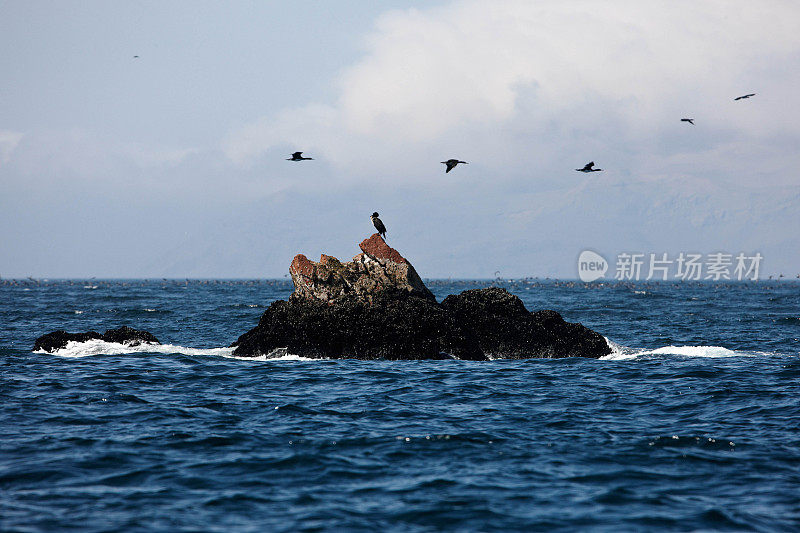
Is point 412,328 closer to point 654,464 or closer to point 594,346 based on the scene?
point 594,346

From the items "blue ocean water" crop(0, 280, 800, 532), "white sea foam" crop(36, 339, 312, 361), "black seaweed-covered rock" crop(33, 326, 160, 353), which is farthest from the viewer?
"black seaweed-covered rock" crop(33, 326, 160, 353)

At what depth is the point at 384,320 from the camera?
2289 centimetres

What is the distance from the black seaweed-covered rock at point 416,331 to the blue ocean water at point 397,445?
3.26 ft

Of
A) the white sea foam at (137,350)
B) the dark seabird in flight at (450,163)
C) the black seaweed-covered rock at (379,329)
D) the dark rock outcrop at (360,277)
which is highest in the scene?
the dark seabird in flight at (450,163)

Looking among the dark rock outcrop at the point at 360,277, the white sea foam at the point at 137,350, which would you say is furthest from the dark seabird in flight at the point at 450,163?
the white sea foam at the point at 137,350

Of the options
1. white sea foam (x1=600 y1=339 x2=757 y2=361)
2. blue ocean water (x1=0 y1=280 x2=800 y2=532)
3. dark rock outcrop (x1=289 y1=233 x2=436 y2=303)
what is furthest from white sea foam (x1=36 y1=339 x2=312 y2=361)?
white sea foam (x1=600 y1=339 x2=757 y2=361)

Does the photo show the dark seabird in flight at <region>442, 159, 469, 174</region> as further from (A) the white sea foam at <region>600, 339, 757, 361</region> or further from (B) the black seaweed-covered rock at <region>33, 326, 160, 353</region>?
(B) the black seaweed-covered rock at <region>33, 326, 160, 353</region>

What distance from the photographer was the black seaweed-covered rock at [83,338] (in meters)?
25.6

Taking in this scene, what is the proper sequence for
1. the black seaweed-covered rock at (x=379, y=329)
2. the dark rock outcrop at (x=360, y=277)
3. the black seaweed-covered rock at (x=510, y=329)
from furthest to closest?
the black seaweed-covered rock at (x=510, y=329) → the dark rock outcrop at (x=360, y=277) → the black seaweed-covered rock at (x=379, y=329)

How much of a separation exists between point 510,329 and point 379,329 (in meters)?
4.71

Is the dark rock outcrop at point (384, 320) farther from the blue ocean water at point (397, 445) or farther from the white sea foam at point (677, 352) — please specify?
the white sea foam at point (677, 352)

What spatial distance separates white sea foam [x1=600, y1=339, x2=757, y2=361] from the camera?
25312mm

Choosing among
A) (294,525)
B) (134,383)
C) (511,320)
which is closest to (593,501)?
(294,525)

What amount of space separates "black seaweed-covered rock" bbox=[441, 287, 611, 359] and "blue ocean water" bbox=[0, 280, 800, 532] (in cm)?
113
